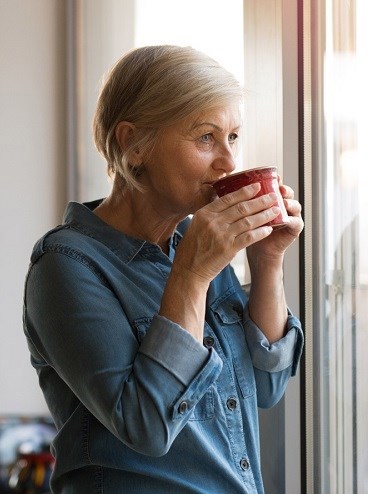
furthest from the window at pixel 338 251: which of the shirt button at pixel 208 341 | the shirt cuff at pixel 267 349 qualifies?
the shirt button at pixel 208 341

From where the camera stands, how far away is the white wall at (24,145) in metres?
3.23

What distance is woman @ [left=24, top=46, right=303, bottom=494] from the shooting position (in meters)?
1.02

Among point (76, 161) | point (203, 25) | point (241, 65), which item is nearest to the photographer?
point (241, 65)

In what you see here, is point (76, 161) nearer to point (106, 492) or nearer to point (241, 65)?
point (241, 65)

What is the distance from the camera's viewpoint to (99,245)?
1160 millimetres

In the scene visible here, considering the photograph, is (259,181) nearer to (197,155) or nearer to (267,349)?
(197,155)

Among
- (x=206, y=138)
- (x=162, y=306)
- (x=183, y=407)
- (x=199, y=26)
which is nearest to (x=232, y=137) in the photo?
(x=206, y=138)

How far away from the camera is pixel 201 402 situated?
113cm

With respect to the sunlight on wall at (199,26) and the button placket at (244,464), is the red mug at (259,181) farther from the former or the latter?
the sunlight on wall at (199,26)

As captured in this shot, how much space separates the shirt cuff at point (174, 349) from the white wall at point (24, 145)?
2292 millimetres

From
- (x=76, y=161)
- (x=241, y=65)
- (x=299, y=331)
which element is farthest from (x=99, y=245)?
(x=76, y=161)

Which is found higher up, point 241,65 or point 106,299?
point 241,65

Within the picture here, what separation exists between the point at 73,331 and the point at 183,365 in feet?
0.46

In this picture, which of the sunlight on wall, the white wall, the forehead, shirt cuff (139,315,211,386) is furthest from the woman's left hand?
the white wall
